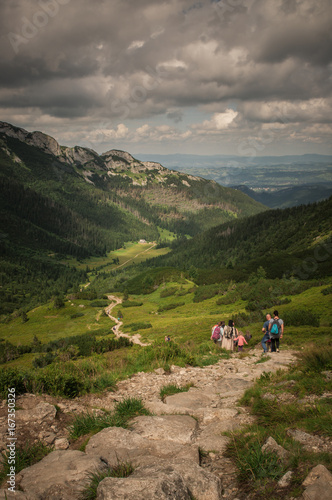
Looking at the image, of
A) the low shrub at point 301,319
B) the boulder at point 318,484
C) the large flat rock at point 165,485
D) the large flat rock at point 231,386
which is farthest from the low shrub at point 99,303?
the boulder at point 318,484

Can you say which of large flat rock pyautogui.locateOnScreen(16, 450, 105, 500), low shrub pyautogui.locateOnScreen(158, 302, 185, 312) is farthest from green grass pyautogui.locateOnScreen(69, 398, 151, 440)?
low shrub pyautogui.locateOnScreen(158, 302, 185, 312)

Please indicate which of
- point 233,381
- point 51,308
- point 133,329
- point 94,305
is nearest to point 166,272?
point 94,305

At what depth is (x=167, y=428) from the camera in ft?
25.1

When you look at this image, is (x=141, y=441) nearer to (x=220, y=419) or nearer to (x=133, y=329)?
(x=220, y=419)

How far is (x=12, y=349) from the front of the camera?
2557 inches

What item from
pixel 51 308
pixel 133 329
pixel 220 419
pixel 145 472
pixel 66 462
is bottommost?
pixel 51 308

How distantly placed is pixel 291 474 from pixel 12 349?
75.5 m

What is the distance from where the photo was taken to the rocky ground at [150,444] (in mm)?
4910

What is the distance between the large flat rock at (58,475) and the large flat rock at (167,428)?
1807 mm

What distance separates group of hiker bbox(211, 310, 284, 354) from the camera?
64.0ft

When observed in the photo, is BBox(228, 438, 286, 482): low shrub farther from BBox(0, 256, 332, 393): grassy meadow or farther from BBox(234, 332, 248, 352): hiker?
BBox(234, 332, 248, 352): hiker

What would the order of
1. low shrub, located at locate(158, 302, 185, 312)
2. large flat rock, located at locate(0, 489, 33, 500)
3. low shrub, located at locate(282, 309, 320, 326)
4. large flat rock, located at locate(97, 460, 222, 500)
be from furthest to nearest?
low shrub, located at locate(158, 302, 185, 312) → low shrub, located at locate(282, 309, 320, 326) → large flat rock, located at locate(0, 489, 33, 500) → large flat rock, located at locate(97, 460, 222, 500)

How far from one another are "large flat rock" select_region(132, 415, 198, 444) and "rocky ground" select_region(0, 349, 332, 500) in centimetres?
2

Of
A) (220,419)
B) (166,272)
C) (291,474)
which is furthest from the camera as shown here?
(166,272)
